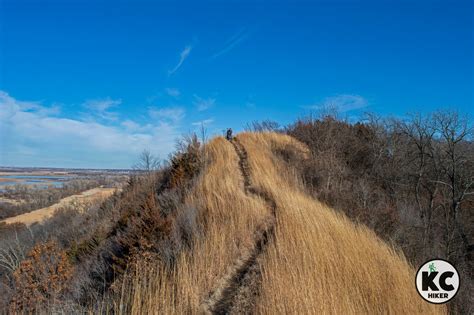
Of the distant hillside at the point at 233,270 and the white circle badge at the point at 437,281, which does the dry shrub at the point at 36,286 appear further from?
the white circle badge at the point at 437,281

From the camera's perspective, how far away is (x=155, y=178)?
1488cm

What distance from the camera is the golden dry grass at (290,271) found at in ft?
10.1

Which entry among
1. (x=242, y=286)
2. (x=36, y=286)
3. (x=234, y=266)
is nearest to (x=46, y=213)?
(x=36, y=286)

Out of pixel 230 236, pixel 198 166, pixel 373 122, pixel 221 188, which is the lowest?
pixel 230 236

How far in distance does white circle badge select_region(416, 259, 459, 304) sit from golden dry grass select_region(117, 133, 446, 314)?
0.55ft

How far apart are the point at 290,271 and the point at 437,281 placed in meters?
1.90

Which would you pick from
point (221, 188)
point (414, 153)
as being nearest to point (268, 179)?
point (221, 188)

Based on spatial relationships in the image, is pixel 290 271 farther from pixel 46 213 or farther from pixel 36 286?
pixel 46 213

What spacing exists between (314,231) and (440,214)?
57.8 feet

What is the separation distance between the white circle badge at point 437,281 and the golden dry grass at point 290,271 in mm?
167

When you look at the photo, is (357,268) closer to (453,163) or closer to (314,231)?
(314,231)

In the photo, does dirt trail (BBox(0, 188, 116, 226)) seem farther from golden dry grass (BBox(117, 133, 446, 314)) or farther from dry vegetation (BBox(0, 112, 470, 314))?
golden dry grass (BBox(117, 133, 446, 314))

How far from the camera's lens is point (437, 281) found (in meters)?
3.16

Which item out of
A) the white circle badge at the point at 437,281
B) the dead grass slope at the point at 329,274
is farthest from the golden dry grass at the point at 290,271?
the white circle badge at the point at 437,281
